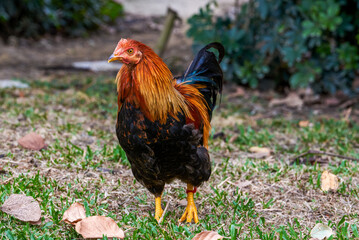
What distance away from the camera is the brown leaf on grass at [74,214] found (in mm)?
2527

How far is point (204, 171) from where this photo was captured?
2.83 metres

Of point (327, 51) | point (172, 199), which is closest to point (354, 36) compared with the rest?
point (327, 51)

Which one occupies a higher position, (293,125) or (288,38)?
(288,38)

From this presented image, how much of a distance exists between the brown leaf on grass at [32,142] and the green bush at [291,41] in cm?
323

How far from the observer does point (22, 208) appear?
261cm

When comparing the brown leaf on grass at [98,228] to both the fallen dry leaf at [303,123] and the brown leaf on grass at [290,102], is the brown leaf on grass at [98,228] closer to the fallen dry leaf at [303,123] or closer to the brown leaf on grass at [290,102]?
the fallen dry leaf at [303,123]

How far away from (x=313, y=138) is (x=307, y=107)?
4.91 ft

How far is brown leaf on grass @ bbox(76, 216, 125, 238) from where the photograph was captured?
2408mm

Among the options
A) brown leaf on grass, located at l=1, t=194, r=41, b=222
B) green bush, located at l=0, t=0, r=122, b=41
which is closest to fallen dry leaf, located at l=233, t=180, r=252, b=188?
brown leaf on grass, located at l=1, t=194, r=41, b=222

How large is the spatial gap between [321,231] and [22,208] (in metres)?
1.84

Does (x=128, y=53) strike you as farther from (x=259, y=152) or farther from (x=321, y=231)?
(x=259, y=152)

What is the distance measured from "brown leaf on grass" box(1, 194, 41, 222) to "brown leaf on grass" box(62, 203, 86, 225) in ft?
0.57

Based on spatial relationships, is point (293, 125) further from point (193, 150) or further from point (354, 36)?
point (193, 150)

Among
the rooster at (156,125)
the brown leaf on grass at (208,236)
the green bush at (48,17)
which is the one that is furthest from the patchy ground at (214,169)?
the green bush at (48,17)
